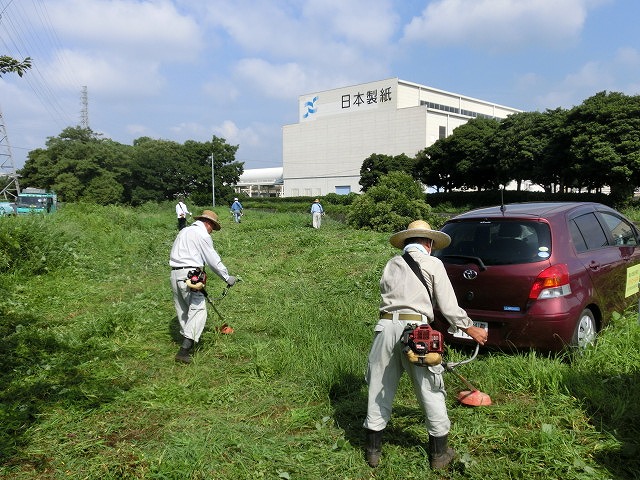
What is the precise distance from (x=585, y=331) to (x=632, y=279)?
1.39 metres

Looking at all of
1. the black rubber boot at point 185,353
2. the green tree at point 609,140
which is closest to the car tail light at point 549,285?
the black rubber boot at point 185,353

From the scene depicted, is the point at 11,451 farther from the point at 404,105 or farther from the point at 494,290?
the point at 404,105

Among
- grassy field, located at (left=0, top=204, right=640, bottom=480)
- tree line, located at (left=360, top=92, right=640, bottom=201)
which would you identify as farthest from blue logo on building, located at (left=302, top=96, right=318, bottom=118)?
grassy field, located at (left=0, top=204, right=640, bottom=480)

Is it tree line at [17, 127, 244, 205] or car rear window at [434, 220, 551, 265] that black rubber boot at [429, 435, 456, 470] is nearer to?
car rear window at [434, 220, 551, 265]

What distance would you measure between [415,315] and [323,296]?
4651 mm

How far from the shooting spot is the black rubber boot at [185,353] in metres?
5.05

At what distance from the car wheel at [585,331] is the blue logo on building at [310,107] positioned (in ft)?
240

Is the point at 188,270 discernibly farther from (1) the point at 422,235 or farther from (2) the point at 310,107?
(2) the point at 310,107

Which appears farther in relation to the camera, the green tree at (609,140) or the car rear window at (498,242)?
the green tree at (609,140)

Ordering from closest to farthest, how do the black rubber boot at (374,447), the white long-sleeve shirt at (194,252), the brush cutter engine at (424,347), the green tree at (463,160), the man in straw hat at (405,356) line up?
the brush cutter engine at (424,347) < the man in straw hat at (405,356) < the black rubber boot at (374,447) < the white long-sleeve shirt at (194,252) < the green tree at (463,160)

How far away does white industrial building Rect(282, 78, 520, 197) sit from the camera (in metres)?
62.2

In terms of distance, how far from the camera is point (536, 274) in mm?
4195

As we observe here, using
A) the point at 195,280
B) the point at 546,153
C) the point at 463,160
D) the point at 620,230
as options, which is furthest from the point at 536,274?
the point at 463,160

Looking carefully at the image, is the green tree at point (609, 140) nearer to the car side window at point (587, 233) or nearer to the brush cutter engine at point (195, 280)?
the car side window at point (587, 233)
